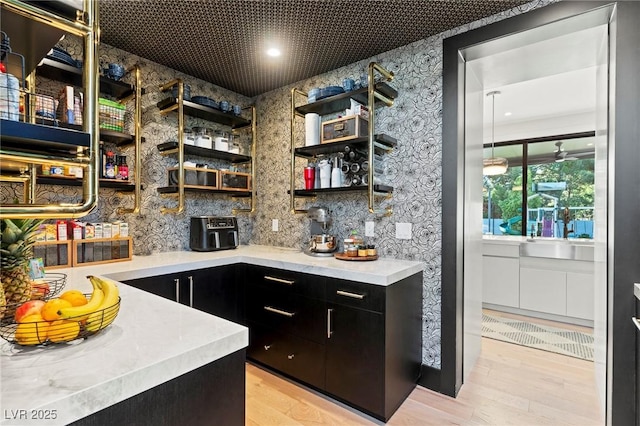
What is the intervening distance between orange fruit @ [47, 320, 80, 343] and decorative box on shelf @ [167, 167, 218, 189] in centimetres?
206

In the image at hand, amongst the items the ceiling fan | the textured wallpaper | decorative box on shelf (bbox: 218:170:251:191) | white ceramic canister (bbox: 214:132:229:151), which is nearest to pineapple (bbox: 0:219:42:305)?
the textured wallpaper

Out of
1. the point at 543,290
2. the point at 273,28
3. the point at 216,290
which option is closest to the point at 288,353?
the point at 216,290

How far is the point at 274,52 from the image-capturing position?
8.21 feet

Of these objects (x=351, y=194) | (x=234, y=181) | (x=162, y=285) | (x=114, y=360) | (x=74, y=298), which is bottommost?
(x=162, y=285)

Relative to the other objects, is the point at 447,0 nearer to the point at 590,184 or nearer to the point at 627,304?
the point at 627,304

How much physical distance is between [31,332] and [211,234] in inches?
80.2

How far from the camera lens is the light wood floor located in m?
1.92

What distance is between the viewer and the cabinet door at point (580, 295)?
3.43 metres

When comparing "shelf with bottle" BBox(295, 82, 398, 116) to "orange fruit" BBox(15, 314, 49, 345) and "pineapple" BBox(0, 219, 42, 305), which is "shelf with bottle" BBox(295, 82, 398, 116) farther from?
"orange fruit" BBox(15, 314, 49, 345)

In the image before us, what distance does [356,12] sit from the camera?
200 centimetres

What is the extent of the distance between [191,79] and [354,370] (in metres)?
2.80

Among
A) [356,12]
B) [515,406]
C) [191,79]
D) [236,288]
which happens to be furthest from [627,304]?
[191,79]

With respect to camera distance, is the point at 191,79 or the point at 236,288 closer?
the point at 236,288

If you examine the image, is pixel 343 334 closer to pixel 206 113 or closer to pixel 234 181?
pixel 234 181
